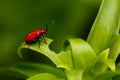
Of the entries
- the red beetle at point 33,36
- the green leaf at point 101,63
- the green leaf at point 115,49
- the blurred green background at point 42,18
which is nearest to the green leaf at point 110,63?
the green leaf at point 101,63

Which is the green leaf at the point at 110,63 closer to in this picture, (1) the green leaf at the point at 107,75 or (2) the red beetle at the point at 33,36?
(1) the green leaf at the point at 107,75

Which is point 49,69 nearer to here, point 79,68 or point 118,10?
point 79,68

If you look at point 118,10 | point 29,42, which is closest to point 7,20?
point 29,42

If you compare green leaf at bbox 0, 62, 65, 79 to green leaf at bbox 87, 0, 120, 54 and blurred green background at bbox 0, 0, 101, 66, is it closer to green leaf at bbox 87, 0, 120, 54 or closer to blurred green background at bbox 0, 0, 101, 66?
green leaf at bbox 87, 0, 120, 54

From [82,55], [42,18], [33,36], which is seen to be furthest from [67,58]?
[42,18]

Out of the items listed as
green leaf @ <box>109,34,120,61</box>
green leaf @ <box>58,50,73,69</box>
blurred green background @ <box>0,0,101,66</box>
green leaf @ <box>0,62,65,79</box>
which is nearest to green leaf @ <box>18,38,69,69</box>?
green leaf @ <box>58,50,73,69</box>

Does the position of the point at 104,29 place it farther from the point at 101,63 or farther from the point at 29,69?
the point at 29,69
